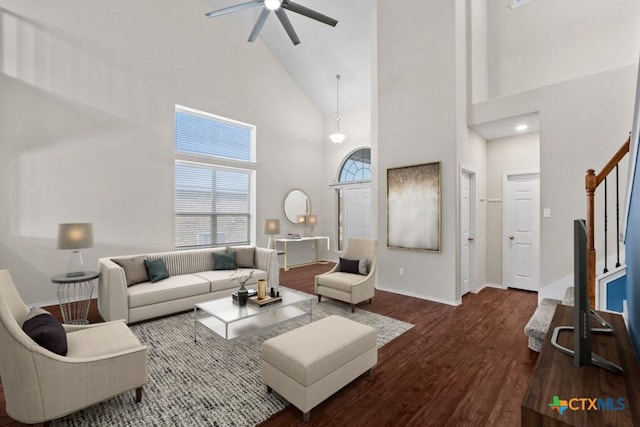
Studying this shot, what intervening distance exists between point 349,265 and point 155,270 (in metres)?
2.63

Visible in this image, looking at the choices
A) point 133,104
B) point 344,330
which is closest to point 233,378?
point 344,330

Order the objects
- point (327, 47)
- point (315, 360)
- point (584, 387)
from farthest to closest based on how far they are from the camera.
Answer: point (327, 47) < point (315, 360) < point (584, 387)

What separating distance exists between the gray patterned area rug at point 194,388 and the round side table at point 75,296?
823mm

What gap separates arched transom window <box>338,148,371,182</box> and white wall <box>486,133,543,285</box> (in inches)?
106

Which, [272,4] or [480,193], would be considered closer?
[272,4]

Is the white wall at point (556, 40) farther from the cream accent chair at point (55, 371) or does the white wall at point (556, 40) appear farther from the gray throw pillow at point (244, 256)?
the cream accent chair at point (55, 371)

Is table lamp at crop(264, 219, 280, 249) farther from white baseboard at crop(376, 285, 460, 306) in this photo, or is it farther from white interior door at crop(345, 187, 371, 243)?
white baseboard at crop(376, 285, 460, 306)

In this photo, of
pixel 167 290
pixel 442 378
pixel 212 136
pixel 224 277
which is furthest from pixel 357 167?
pixel 442 378

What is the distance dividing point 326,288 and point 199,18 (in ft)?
17.7


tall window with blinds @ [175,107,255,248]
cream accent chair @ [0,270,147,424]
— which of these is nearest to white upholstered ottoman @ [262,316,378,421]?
cream accent chair @ [0,270,147,424]

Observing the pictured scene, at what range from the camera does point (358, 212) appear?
720cm

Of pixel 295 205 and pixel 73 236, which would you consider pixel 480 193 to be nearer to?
pixel 295 205

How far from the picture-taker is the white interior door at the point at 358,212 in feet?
23.1

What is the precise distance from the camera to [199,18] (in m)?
5.38
